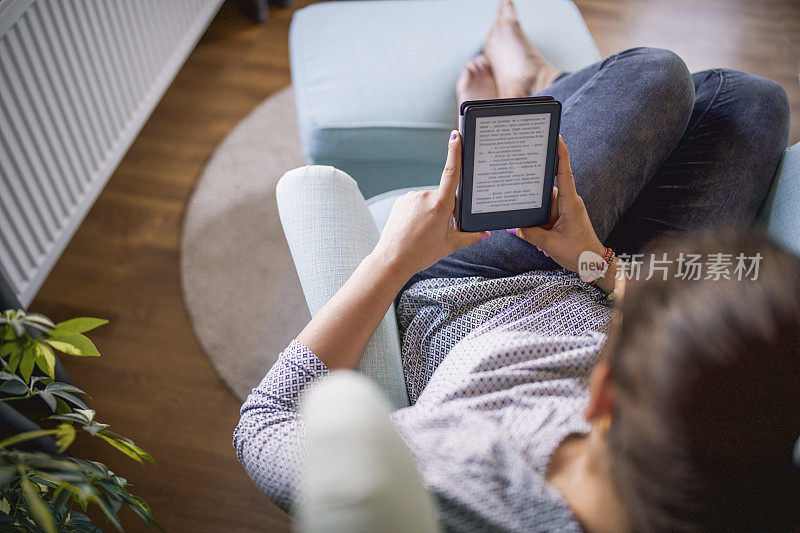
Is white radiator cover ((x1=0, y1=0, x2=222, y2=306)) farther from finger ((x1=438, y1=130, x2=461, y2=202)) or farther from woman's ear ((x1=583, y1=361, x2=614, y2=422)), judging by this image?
woman's ear ((x1=583, y1=361, x2=614, y2=422))

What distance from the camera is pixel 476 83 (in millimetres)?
1309

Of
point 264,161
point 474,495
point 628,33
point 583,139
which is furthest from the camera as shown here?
point 628,33

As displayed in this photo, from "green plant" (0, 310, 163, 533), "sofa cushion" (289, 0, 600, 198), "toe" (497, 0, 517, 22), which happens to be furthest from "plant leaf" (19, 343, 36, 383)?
"toe" (497, 0, 517, 22)

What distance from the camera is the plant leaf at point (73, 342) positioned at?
24.1 inches

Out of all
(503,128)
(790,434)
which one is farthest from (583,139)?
(790,434)

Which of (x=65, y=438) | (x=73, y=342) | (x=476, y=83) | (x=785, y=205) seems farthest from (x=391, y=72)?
(x=65, y=438)

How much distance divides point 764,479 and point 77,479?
569mm

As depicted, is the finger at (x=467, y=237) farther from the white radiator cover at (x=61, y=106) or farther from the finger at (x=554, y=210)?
the white radiator cover at (x=61, y=106)

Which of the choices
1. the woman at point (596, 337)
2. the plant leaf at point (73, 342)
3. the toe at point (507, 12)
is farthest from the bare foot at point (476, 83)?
the plant leaf at point (73, 342)

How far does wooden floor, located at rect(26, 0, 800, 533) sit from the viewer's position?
3.92 ft

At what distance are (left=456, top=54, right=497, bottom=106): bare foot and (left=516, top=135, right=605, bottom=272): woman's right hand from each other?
0.49 meters

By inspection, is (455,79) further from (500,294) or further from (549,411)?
(549,411)

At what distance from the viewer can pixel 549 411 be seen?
0.61 m

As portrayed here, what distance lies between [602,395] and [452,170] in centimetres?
40
